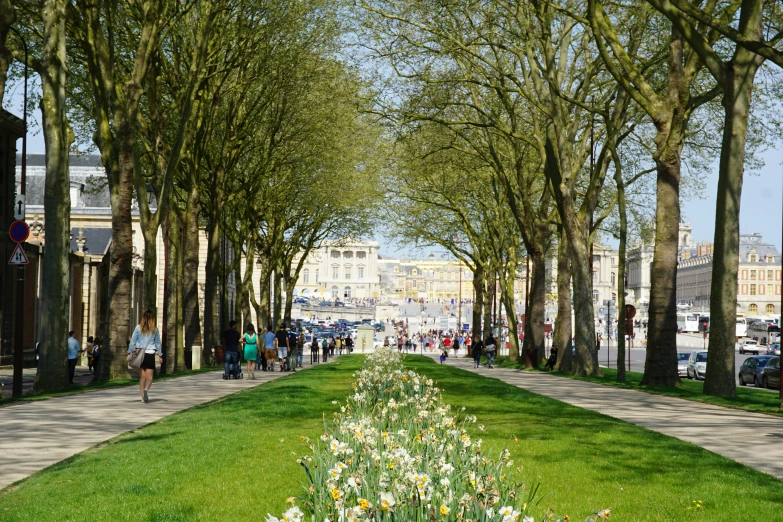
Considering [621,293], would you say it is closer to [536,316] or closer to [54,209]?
[536,316]

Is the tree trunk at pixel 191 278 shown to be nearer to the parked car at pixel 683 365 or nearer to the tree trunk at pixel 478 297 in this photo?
the parked car at pixel 683 365

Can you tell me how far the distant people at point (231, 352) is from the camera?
29781mm

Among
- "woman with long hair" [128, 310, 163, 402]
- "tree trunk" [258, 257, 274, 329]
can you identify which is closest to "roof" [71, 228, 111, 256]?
"tree trunk" [258, 257, 274, 329]

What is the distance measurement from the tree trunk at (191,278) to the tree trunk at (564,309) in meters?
12.8

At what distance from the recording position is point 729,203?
2172cm

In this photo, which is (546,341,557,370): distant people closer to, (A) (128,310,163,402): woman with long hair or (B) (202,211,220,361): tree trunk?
(B) (202,211,220,361): tree trunk

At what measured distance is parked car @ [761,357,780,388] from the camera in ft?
138

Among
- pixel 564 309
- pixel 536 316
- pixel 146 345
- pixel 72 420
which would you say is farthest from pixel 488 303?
pixel 72 420

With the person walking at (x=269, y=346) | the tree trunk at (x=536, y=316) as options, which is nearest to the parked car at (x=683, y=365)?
the tree trunk at (x=536, y=316)

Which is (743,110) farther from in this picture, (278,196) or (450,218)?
(450,218)

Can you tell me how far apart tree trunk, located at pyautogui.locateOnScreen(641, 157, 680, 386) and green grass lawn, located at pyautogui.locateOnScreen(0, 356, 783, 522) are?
9.90 meters

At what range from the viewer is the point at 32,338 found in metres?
44.9

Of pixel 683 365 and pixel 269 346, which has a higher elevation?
pixel 269 346

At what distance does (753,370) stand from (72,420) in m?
36.1
